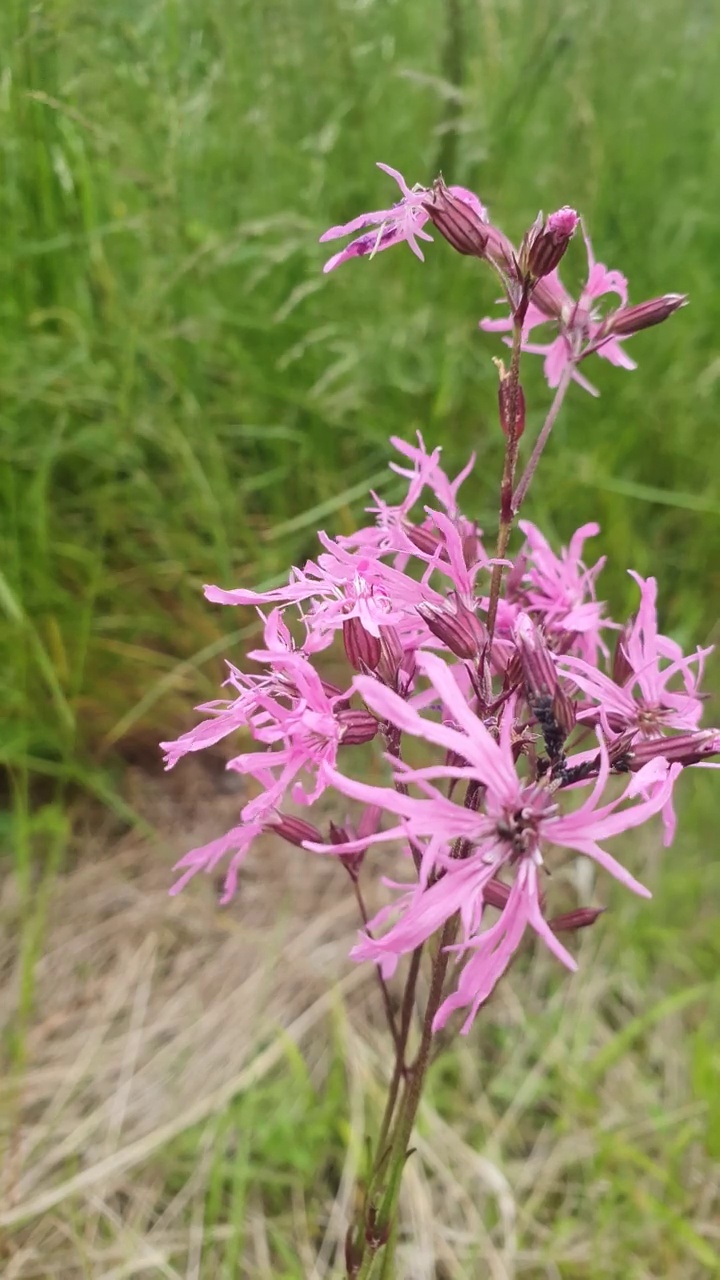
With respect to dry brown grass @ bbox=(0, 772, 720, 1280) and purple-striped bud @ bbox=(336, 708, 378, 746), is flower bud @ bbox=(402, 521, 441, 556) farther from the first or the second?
dry brown grass @ bbox=(0, 772, 720, 1280)

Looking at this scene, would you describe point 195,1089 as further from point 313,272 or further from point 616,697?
point 313,272

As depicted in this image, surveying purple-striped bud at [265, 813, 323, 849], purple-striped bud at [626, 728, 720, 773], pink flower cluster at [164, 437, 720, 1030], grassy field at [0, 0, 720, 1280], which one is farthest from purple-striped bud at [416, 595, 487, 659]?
Result: grassy field at [0, 0, 720, 1280]

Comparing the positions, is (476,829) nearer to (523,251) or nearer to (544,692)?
(544,692)

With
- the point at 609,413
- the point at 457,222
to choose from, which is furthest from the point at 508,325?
the point at 609,413

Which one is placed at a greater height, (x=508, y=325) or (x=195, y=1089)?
(x=508, y=325)

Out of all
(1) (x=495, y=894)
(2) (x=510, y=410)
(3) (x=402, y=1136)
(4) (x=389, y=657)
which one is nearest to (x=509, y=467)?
(2) (x=510, y=410)

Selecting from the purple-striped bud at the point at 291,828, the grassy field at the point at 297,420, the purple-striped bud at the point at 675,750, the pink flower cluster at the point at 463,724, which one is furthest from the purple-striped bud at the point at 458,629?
the grassy field at the point at 297,420

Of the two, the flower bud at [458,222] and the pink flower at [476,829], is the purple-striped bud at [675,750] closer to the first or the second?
the pink flower at [476,829]
